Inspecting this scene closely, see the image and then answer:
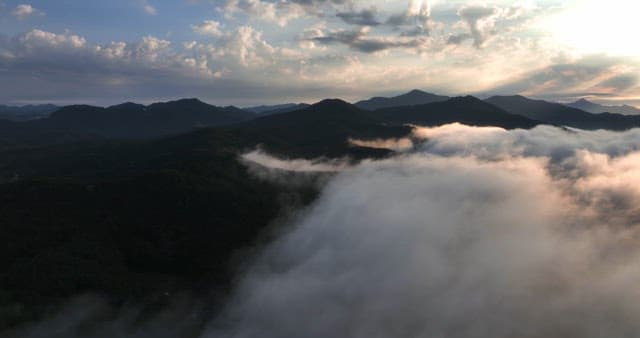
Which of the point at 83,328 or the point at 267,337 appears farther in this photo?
the point at 267,337

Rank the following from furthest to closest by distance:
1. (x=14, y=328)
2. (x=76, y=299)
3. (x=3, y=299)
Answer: (x=76, y=299), (x=3, y=299), (x=14, y=328)

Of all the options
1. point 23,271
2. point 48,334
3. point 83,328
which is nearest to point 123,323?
point 83,328

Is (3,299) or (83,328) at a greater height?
(3,299)

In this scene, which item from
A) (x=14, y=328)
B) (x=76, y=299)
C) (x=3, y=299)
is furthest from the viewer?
(x=76, y=299)

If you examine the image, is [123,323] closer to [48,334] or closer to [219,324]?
[48,334]

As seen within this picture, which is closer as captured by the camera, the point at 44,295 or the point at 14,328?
the point at 14,328

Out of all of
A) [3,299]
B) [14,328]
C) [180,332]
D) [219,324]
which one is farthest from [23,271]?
[219,324]

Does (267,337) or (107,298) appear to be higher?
(107,298)

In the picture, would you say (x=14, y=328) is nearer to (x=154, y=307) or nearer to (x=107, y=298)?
(x=107, y=298)

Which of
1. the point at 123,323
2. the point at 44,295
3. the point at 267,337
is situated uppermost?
the point at 44,295
